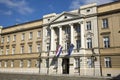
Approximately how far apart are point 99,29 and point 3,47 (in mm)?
28519

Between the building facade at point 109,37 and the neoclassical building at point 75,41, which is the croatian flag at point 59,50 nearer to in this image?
the neoclassical building at point 75,41

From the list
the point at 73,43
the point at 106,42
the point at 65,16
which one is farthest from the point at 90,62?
the point at 65,16

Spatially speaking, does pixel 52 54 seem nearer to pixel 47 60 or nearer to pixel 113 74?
pixel 47 60

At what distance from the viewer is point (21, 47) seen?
44031 millimetres

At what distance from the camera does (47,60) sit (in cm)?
3769

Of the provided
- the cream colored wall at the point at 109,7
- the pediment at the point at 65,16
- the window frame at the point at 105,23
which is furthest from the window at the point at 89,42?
the cream colored wall at the point at 109,7

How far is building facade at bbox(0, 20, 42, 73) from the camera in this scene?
40656mm

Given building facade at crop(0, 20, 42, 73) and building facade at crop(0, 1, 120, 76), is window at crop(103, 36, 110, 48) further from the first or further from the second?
building facade at crop(0, 20, 42, 73)

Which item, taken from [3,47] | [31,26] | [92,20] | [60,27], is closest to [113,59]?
[92,20]

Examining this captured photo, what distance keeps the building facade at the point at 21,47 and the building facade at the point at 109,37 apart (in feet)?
48.5

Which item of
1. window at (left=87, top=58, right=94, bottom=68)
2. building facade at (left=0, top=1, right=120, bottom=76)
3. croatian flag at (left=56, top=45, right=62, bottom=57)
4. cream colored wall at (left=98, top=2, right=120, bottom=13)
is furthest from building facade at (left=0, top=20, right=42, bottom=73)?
cream colored wall at (left=98, top=2, right=120, bottom=13)

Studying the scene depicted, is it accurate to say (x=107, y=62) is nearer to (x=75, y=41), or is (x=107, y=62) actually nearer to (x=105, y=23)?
(x=105, y=23)

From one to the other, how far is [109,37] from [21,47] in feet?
73.9

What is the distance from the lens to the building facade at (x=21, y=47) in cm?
4066
